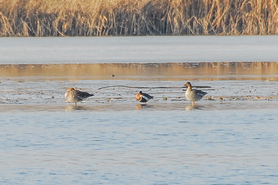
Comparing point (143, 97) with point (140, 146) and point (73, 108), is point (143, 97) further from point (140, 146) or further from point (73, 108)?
point (140, 146)

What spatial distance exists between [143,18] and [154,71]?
39.2 m

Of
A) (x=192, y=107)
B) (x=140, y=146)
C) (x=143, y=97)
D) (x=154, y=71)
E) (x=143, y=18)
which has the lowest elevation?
(x=140, y=146)

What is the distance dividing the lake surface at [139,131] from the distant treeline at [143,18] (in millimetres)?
39129

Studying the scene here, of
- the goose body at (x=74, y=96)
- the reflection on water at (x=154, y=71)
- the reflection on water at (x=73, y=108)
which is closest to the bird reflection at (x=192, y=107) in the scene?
the reflection on water at (x=73, y=108)

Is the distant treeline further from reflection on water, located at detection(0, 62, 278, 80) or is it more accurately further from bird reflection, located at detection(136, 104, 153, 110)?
bird reflection, located at detection(136, 104, 153, 110)

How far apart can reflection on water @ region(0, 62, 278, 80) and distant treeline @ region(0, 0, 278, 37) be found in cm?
3251

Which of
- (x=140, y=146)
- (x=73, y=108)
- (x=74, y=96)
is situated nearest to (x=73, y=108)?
(x=73, y=108)

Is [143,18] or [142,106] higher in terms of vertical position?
[143,18]

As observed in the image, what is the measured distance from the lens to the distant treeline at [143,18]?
204 feet

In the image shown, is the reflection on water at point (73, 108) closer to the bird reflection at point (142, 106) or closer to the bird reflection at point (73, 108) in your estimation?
the bird reflection at point (73, 108)

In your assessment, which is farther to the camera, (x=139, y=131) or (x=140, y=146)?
(x=139, y=131)

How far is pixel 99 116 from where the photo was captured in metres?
14.0

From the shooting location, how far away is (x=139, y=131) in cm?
1195

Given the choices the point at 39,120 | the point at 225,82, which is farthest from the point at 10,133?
the point at 225,82
